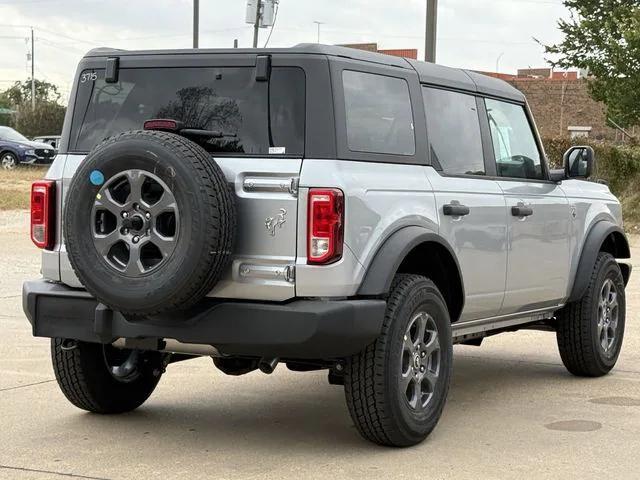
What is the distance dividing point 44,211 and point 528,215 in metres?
2.87

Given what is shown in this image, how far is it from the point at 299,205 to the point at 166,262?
2.13 feet

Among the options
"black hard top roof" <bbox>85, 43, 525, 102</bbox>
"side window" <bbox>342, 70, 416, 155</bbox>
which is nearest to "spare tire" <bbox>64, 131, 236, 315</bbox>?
"black hard top roof" <bbox>85, 43, 525, 102</bbox>

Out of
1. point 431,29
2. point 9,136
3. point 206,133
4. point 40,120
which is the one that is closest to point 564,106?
point 40,120

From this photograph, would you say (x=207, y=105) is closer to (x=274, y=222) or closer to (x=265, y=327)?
(x=274, y=222)

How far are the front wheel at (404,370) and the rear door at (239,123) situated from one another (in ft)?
1.82

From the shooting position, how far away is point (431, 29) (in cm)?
1595

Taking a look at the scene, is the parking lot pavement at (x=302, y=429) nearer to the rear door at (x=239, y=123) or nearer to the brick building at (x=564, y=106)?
the rear door at (x=239, y=123)

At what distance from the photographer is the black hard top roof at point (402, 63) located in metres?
5.82

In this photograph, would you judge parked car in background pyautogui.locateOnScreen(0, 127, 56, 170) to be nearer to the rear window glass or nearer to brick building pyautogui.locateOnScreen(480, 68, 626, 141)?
brick building pyautogui.locateOnScreen(480, 68, 626, 141)

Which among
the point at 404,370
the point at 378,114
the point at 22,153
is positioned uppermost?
the point at 378,114

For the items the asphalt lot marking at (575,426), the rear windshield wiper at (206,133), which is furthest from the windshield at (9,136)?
the rear windshield wiper at (206,133)

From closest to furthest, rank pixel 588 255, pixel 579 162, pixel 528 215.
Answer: pixel 528 215 < pixel 579 162 < pixel 588 255

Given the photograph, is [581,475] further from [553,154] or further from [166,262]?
[553,154]

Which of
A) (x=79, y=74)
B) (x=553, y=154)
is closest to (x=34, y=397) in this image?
(x=79, y=74)
